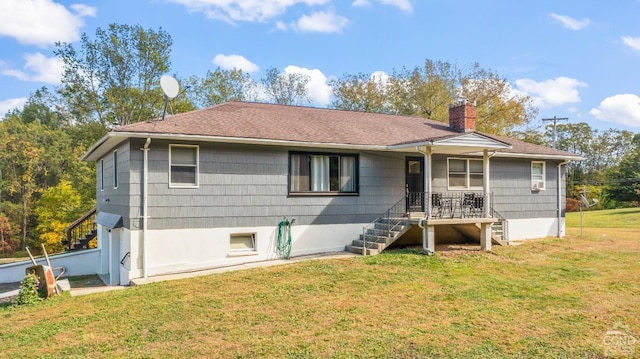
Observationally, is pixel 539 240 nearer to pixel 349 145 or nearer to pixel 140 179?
pixel 349 145

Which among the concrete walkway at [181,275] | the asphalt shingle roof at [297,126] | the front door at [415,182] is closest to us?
the concrete walkway at [181,275]

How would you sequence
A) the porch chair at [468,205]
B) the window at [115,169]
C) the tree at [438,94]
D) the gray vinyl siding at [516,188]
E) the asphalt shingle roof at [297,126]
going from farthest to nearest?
the tree at [438,94], the gray vinyl siding at [516,188], the porch chair at [468,205], the window at [115,169], the asphalt shingle roof at [297,126]

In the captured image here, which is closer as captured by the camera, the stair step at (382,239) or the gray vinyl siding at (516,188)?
the stair step at (382,239)

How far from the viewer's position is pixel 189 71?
105 ft

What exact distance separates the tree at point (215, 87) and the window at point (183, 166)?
22418 millimetres

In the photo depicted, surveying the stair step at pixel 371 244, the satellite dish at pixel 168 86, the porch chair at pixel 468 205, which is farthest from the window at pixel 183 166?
the porch chair at pixel 468 205

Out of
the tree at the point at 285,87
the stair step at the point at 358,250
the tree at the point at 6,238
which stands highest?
the tree at the point at 285,87

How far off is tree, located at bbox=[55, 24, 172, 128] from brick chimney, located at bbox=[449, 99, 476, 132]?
1911 centimetres

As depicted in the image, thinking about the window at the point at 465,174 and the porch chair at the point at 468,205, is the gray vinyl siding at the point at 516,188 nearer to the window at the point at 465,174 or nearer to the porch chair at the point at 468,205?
the window at the point at 465,174

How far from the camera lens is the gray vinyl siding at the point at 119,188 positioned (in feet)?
33.8

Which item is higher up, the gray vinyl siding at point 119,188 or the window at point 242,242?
the gray vinyl siding at point 119,188

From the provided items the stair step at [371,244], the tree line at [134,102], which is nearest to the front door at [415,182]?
the stair step at [371,244]

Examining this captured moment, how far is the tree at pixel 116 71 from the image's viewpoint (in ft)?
84.3

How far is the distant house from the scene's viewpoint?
10203mm
